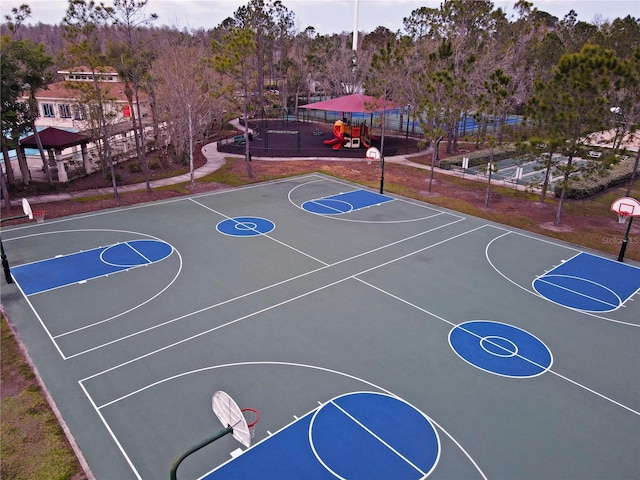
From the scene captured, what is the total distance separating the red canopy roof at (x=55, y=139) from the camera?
2744cm

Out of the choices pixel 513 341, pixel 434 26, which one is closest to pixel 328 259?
pixel 513 341

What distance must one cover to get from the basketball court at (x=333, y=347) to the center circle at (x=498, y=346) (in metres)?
0.05

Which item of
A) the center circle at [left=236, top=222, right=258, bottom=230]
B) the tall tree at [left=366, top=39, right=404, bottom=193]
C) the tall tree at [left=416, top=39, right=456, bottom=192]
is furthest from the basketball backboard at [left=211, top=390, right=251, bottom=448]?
the tall tree at [left=366, top=39, right=404, bottom=193]

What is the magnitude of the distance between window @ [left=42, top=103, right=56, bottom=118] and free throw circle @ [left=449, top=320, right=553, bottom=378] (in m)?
46.2

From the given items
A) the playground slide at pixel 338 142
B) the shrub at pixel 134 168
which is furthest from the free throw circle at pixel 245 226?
the playground slide at pixel 338 142

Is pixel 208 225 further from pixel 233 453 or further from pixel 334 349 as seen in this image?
pixel 233 453

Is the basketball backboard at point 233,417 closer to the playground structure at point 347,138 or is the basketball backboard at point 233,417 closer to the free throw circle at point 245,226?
the free throw circle at point 245,226

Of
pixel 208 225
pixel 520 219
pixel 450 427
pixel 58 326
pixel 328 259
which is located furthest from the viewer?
pixel 520 219

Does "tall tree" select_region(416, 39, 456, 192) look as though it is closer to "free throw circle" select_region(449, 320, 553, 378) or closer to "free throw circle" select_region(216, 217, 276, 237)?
"free throw circle" select_region(216, 217, 276, 237)

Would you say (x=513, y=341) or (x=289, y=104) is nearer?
(x=513, y=341)

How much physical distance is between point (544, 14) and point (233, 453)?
291 ft

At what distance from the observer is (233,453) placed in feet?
31.0

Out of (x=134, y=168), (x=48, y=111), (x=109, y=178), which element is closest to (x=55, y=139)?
(x=109, y=178)

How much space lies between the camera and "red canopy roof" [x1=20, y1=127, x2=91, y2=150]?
2744 centimetres
